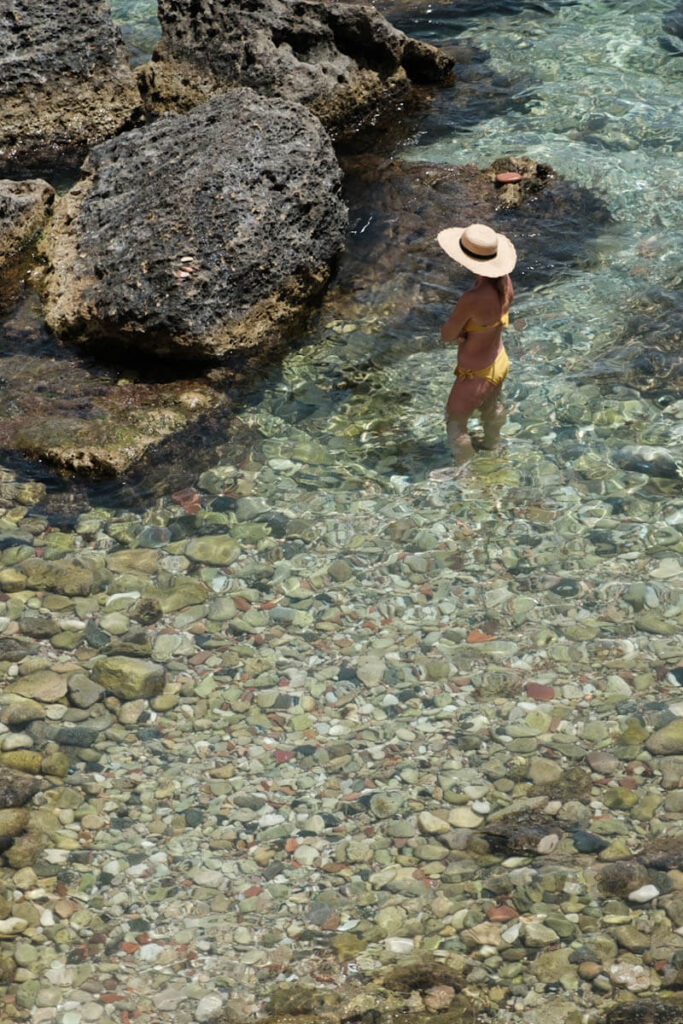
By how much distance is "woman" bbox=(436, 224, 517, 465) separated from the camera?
23.4 feet

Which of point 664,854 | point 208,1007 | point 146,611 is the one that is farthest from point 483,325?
point 208,1007

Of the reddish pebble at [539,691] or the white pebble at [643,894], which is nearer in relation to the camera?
the white pebble at [643,894]

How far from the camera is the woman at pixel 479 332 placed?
23.4 ft

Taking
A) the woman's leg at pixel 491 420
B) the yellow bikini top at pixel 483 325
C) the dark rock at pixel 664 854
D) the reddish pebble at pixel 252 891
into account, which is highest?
the yellow bikini top at pixel 483 325

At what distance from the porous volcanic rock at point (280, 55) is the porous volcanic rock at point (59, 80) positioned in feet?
1.44

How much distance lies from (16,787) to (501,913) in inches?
100

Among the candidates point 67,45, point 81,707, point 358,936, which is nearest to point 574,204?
point 67,45

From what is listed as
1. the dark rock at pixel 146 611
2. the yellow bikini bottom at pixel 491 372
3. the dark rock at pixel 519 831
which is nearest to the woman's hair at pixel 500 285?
the yellow bikini bottom at pixel 491 372

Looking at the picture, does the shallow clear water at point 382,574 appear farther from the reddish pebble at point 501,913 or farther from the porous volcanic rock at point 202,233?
the porous volcanic rock at point 202,233

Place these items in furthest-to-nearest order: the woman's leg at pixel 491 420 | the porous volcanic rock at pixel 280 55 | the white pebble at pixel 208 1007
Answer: the porous volcanic rock at pixel 280 55
the woman's leg at pixel 491 420
the white pebble at pixel 208 1007

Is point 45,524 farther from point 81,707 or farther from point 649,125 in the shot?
point 649,125

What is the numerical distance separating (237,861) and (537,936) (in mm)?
1488

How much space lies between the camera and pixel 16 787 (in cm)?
579

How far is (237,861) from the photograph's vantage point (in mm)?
5488
